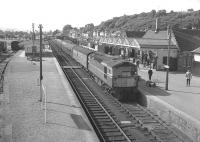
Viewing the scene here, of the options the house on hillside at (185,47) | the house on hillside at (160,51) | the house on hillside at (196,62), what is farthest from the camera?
the house on hillside at (185,47)

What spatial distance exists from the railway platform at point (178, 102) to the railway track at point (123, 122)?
0.56 metres

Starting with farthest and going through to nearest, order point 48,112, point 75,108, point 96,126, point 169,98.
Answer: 1. point 169,98
2. point 75,108
3. point 48,112
4. point 96,126

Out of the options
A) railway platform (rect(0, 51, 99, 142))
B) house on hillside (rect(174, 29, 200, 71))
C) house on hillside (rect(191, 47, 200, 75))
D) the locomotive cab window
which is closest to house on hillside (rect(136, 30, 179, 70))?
house on hillside (rect(174, 29, 200, 71))

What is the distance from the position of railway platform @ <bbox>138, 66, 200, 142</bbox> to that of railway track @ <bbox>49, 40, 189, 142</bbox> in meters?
0.56

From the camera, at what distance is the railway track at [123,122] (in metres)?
15.0

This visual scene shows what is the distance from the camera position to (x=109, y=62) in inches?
922

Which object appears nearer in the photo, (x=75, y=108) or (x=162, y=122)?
(x=162, y=122)

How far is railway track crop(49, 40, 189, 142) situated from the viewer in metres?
15.0

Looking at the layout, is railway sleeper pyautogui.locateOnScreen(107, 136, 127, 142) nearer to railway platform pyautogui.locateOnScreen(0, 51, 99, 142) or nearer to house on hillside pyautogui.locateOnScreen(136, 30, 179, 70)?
railway platform pyautogui.locateOnScreen(0, 51, 99, 142)

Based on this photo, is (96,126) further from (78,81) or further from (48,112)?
(78,81)

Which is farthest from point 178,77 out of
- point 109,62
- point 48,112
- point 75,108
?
point 48,112

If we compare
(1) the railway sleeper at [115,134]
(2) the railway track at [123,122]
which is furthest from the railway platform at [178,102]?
(1) the railway sleeper at [115,134]

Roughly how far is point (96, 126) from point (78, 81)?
14.7 meters

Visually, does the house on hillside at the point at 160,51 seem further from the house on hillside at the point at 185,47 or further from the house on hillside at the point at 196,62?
the house on hillside at the point at 196,62
